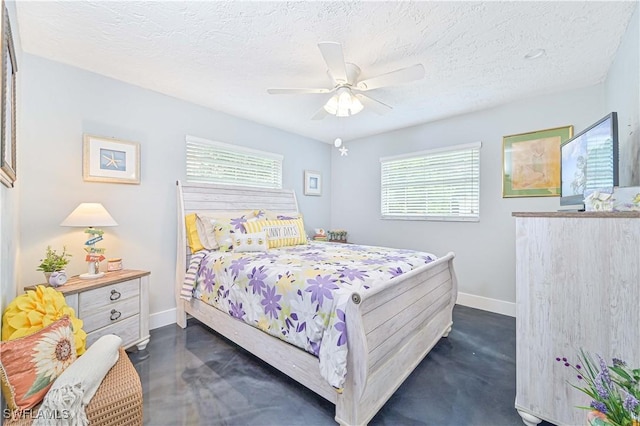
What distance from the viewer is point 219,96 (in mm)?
3090

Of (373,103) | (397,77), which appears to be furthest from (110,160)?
(397,77)

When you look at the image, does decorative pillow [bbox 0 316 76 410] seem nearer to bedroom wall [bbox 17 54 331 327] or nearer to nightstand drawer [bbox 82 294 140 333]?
nightstand drawer [bbox 82 294 140 333]

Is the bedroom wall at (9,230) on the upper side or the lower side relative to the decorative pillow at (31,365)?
upper

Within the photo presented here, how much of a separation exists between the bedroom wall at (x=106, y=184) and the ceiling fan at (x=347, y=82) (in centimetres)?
156

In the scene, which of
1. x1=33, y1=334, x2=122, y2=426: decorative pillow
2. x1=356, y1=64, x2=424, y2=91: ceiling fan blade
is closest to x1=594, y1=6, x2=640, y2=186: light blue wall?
x1=356, y1=64, x2=424, y2=91: ceiling fan blade

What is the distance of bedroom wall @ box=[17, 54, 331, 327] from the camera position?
225cm

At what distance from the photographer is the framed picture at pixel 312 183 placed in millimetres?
4742

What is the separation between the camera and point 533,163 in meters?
3.13

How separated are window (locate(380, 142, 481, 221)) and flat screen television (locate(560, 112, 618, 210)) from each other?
144cm

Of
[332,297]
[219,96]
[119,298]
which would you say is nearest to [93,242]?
[119,298]

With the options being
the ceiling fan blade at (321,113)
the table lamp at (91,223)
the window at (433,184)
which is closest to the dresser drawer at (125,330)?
the table lamp at (91,223)

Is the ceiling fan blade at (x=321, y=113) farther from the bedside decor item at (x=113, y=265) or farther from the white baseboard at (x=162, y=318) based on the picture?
the white baseboard at (x=162, y=318)

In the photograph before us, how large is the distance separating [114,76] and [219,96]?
977 mm

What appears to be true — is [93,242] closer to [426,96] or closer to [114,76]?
[114,76]
